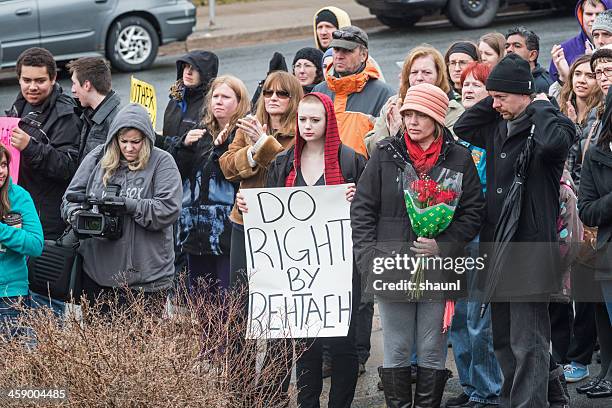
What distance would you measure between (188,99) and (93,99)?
694mm

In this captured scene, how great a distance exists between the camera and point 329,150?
7.01 meters

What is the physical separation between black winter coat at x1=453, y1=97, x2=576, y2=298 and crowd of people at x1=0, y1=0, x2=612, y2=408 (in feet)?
0.03

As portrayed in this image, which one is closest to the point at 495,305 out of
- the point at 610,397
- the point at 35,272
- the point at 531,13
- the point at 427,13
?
the point at 610,397

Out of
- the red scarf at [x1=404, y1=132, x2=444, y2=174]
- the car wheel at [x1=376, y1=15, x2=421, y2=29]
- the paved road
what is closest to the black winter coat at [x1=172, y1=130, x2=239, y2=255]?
the red scarf at [x1=404, y1=132, x2=444, y2=174]

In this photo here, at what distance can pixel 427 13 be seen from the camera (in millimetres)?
19062

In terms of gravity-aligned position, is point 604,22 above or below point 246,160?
above

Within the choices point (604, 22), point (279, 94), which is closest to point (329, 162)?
point (279, 94)

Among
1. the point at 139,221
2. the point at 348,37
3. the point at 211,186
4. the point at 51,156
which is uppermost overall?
the point at 348,37

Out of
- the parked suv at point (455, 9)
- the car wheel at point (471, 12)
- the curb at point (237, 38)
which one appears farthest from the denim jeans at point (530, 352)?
the curb at point (237, 38)

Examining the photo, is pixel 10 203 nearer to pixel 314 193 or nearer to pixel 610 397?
pixel 314 193

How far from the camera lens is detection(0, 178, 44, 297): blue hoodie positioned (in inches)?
281

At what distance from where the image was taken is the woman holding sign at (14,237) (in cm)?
716

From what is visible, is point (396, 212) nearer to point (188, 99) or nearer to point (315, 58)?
point (188, 99)

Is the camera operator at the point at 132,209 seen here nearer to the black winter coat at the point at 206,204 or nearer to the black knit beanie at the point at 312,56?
the black winter coat at the point at 206,204
